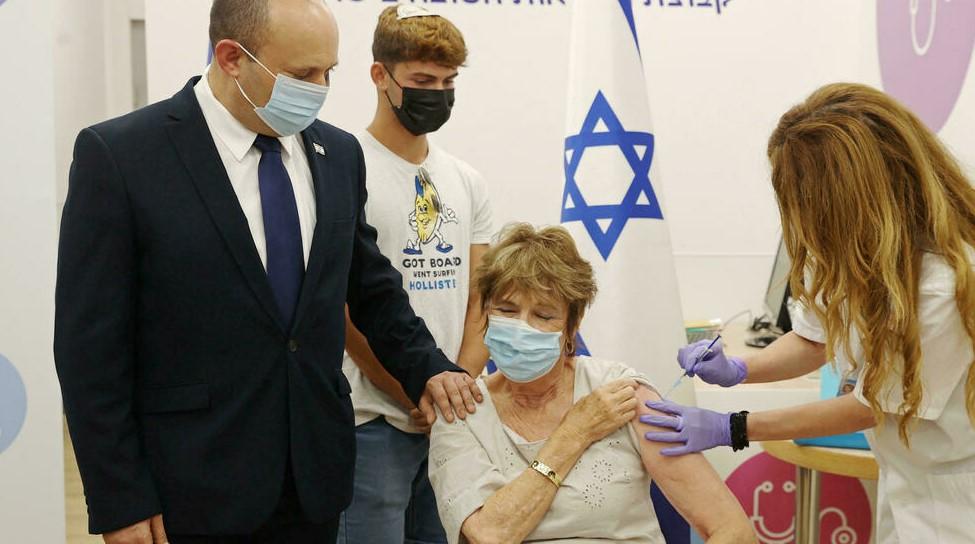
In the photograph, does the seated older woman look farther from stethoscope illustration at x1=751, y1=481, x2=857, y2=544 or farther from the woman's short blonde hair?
stethoscope illustration at x1=751, y1=481, x2=857, y2=544

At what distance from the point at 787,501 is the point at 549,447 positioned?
5.22 ft

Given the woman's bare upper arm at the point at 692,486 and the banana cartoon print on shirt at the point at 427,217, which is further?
the banana cartoon print on shirt at the point at 427,217

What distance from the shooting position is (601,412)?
1.86m

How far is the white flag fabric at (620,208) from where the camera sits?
253 centimetres

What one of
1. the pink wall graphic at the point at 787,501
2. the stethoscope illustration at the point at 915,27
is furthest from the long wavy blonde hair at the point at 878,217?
the stethoscope illustration at the point at 915,27

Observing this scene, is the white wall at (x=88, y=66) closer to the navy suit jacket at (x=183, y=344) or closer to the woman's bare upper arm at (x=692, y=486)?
the navy suit jacket at (x=183, y=344)

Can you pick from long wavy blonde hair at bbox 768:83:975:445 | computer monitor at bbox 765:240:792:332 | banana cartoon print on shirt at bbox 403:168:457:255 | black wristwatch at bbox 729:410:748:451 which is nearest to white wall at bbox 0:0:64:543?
banana cartoon print on shirt at bbox 403:168:457:255

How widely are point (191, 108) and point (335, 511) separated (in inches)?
29.9

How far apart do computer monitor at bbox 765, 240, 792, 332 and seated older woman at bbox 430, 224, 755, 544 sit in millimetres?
1720

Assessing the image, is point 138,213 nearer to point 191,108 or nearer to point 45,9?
point 191,108

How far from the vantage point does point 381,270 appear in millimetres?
1928

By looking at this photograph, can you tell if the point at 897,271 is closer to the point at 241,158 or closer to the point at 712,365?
the point at 712,365

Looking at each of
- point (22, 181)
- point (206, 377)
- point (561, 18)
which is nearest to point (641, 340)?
point (206, 377)

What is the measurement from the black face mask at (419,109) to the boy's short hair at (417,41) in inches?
2.1
